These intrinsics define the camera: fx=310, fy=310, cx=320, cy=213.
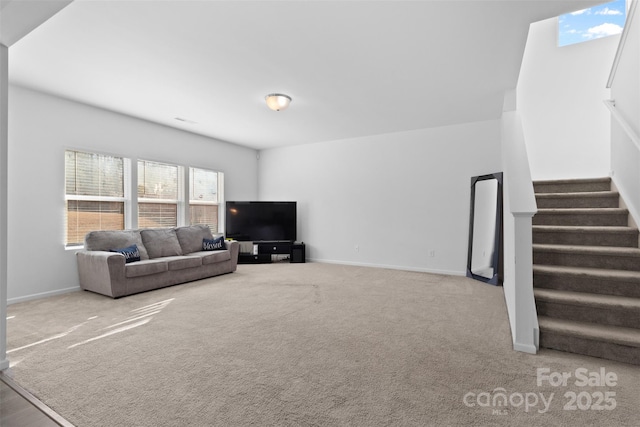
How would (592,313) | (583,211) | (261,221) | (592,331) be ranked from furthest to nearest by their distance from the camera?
1. (261,221)
2. (583,211)
3. (592,313)
4. (592,331)

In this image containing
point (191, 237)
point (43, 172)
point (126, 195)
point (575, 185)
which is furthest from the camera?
point (191, 237)

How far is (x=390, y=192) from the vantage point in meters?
6.00

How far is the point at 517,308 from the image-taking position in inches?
94.2

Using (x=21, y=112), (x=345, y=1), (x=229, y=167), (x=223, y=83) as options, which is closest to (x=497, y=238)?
(x=345, y=1)

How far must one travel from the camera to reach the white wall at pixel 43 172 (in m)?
3.78

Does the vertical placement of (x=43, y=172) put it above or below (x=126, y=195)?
above

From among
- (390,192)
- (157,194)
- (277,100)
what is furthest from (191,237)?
(390,192)

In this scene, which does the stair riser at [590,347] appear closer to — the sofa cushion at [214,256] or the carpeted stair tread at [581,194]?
the carpeted stair tread at [581,194]

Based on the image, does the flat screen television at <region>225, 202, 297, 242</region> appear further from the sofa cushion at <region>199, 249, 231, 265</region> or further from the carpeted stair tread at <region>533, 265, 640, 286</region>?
the carpeted stair tread at <region>533, 265, 640, 286</region>

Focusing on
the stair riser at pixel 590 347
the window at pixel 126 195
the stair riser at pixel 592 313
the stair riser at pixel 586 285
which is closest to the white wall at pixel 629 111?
the stair riser at pixel 586 285

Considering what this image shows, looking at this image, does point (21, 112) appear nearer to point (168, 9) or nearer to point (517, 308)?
point (168, 9)

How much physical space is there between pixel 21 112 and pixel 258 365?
14.2 feet

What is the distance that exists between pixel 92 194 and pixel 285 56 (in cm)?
363

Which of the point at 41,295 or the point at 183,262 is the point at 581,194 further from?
the point at 41,295
